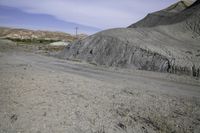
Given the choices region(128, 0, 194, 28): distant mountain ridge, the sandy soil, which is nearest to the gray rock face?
region(128, 0, 194, 28): distant mountain ridge

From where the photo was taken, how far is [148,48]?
23.6 m

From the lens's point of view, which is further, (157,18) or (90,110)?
(157,18)

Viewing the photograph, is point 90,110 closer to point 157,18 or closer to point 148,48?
point 148,48

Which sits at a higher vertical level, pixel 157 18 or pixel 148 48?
pixel 157 18

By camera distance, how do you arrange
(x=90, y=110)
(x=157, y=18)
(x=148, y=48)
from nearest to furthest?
1. (x=90, y=110)
2. (x=148, y=48)
3. (x=157, y=18)

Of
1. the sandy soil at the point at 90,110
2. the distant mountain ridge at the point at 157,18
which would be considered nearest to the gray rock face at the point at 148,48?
the distant mountain ridge at the point at 157,18

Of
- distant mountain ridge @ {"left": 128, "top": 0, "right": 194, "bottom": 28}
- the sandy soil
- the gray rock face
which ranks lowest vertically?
the sandy soil

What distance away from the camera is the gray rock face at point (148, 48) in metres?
20.7

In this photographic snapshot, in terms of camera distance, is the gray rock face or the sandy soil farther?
the gray rock face

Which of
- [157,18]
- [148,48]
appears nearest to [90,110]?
[148,48]

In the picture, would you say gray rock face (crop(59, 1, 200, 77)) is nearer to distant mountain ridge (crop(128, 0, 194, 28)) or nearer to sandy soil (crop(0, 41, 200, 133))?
distant mountain ridge (crop(128, 0, 194, 28))

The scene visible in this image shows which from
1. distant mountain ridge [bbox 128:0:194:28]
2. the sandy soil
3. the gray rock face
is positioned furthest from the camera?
distant mountain ridge [bbox 128:0:194:28]

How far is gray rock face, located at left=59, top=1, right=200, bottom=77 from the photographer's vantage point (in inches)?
815

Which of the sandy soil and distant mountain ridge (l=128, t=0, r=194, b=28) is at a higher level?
distant mountain ridge (l=128, t=0, r=194, b=28)
